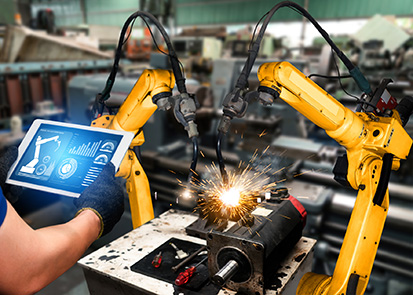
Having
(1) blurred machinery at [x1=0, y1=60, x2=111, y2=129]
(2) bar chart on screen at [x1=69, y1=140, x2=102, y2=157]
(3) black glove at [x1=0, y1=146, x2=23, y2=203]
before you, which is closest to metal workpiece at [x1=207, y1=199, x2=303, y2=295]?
(2) bar chart on screen at [x1=69, y1=140, x2=102, y2=157]

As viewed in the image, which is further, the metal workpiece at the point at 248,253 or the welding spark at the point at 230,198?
the welding spark at the point at 230,198

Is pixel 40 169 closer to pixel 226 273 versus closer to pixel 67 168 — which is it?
pixel 67 168

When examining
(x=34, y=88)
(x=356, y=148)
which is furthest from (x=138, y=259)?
(x=34, y=88)

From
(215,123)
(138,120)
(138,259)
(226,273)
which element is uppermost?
(138,120)

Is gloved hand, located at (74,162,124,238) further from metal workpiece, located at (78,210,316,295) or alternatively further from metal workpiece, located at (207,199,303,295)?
metal workpiece, located at (207,199,303,295)

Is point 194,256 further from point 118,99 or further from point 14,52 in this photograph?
point 14,52

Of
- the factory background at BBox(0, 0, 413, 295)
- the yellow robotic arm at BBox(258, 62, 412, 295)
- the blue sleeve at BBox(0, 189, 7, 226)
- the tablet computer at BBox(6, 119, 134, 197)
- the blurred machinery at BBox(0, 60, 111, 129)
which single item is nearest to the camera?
the blue sleeve at BBox(0, 189, 7, 226)

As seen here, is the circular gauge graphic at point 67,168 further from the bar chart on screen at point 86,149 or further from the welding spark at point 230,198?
the welding spark at point 230,198

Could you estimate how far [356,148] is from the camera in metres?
1.10

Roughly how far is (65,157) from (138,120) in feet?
1.06

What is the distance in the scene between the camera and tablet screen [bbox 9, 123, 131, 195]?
1.18 meters

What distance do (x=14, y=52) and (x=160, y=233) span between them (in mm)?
4164

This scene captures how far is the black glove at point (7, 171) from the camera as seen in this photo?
126 centimetres

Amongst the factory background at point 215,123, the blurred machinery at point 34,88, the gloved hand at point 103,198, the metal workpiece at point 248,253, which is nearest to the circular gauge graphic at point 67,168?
the gloved hand at point 103,198
